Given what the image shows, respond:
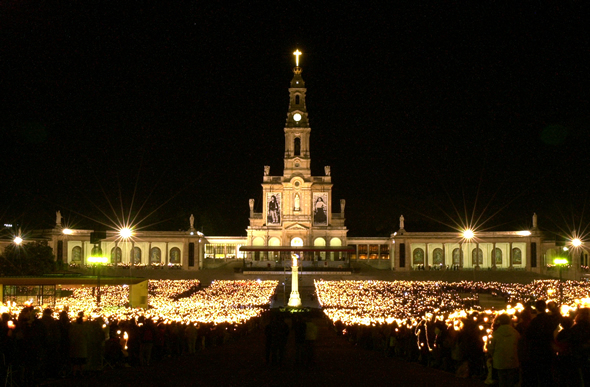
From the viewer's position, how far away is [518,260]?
91.1 metres

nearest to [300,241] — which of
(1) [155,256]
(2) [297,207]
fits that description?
(2) [297,207]

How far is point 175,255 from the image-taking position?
308 ft

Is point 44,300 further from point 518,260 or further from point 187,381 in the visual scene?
point 518,260

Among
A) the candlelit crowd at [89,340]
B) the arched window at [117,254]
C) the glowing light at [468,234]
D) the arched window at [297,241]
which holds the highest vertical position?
the glowing light at [468,234]

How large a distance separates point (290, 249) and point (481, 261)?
27.1 m

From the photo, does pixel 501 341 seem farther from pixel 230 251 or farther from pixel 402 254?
pixel 230 251

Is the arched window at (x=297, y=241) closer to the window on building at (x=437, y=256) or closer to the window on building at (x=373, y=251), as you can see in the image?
the window on building at (x=373, y=251)

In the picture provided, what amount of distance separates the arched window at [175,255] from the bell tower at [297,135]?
16645 millimetres

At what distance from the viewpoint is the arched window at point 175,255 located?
3686 inches

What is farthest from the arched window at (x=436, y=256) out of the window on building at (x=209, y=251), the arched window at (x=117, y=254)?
the arched window at (x=117, y=254)

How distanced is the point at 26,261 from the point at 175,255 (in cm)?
3219

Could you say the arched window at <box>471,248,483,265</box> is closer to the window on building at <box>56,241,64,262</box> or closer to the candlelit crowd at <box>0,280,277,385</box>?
the window on building at <box>56,241,64,262</box>

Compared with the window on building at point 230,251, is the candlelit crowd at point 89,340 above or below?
below

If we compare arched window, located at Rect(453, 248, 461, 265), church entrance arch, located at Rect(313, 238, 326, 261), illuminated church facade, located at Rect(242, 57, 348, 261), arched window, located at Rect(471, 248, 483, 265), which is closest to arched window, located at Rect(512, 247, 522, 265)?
arched window, located at Rect(471, 248, 483, 265)
